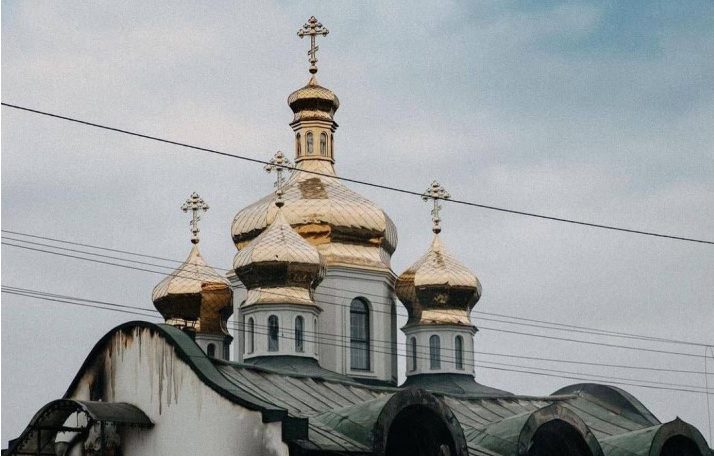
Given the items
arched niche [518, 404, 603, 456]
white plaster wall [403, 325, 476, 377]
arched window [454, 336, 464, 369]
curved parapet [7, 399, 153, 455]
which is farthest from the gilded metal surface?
curved parapet [7, 399, 153, 455]

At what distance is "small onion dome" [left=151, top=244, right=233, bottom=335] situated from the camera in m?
38.1

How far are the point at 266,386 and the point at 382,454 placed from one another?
342 cm

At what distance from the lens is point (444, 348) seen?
124 feet

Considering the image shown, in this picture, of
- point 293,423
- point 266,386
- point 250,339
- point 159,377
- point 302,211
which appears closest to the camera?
point 293,423

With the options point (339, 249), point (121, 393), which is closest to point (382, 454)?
point (121, 393)

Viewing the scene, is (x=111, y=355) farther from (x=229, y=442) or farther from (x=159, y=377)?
(x=229, y=442)

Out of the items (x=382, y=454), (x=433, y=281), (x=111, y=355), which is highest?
(x=433, y=281)

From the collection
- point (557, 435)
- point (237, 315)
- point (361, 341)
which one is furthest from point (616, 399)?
point (237, 315)

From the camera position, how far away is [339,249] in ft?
122

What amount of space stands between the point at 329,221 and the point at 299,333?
3537 mm

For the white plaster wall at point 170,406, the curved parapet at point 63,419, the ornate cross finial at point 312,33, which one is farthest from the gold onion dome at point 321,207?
the curved parapet at point 63,419

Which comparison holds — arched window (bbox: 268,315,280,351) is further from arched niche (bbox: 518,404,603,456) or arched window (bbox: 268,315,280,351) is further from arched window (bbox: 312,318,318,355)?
arched niche (bbox: 518,404,603,456)

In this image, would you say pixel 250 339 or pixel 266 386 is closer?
pixel 266 386

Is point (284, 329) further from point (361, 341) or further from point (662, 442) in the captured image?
point (662, 442)
